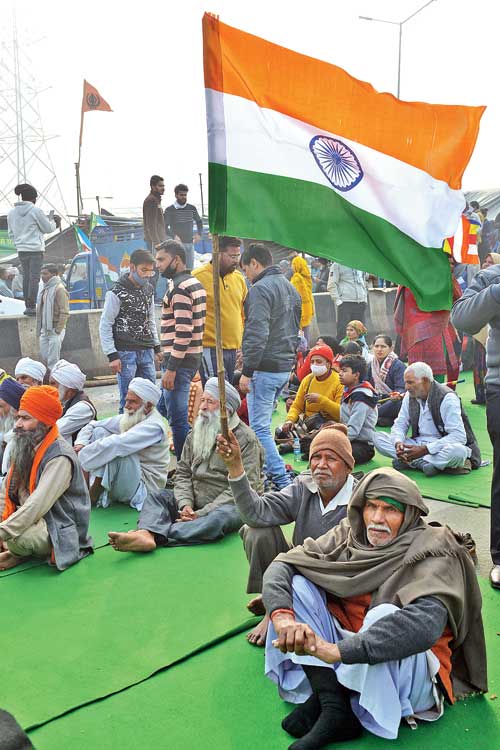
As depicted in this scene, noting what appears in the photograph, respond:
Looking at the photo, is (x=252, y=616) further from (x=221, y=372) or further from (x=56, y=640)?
(x=221, y=372)

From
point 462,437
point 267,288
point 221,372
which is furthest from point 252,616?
point 462,437

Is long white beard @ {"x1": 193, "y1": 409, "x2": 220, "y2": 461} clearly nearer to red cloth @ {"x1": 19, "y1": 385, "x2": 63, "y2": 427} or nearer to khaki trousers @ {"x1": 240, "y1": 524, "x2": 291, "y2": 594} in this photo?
red cloth @ {"x1": 19, "y1": 385, "x2": 63, "y2": 427}

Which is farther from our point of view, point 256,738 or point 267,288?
point 267,288

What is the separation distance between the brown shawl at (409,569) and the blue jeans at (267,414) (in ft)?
9.14

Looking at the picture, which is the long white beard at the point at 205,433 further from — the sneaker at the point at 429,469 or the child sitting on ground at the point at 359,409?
the sneaker at the point at 429,469

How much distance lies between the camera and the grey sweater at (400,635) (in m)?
2.92

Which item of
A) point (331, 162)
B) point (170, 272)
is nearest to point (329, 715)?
point (331, 162)

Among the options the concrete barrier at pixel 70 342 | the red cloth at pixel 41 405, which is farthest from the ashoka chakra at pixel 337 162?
the concrete barrier at pixel 70 342

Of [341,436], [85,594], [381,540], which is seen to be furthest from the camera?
[85,594]

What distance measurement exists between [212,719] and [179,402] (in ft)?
12.2

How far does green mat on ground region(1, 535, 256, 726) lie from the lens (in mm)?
3719

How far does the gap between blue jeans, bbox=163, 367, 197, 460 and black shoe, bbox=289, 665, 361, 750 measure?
3728 millimetres

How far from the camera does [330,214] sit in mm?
3678

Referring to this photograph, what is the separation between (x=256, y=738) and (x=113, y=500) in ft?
11.6
